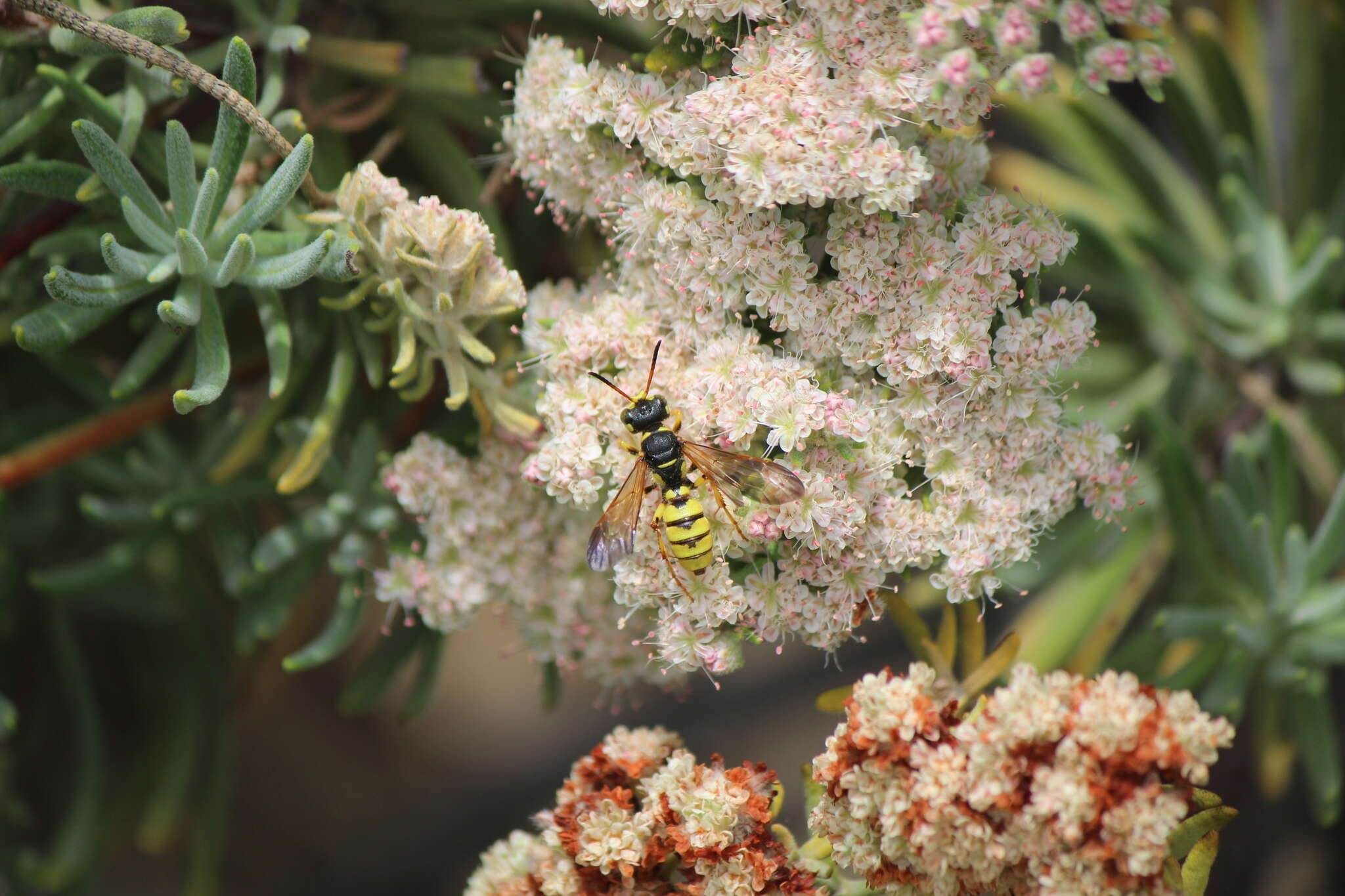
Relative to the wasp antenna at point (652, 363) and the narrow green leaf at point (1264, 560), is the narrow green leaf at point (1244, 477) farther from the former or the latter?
the wasp antenna at point (652, 363)

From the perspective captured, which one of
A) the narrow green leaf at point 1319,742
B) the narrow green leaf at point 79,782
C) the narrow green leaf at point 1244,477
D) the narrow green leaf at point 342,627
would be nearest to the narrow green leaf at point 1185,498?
the narrow green leaf at point 1244,477

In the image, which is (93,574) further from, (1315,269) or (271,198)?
(1315,269)

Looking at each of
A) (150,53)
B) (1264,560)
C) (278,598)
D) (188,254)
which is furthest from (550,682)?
(1264,560)

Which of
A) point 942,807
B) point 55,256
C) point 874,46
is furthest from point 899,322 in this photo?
point 55,256

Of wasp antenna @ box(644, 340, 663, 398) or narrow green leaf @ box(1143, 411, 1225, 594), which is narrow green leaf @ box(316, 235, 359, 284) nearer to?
wasp antenna @ box(644, 340, 663, 398)

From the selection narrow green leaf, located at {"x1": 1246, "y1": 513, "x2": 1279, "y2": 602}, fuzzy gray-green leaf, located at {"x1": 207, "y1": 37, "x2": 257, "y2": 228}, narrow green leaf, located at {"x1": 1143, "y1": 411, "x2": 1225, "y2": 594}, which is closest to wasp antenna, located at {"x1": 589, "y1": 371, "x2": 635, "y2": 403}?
fuzzy gray-green leaf, located at {"x1": 207, "y1": 37, "x2": 257, "y2": 228}

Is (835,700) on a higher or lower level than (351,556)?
lower

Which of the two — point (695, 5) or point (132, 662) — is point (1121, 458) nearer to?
point (695, 5)
